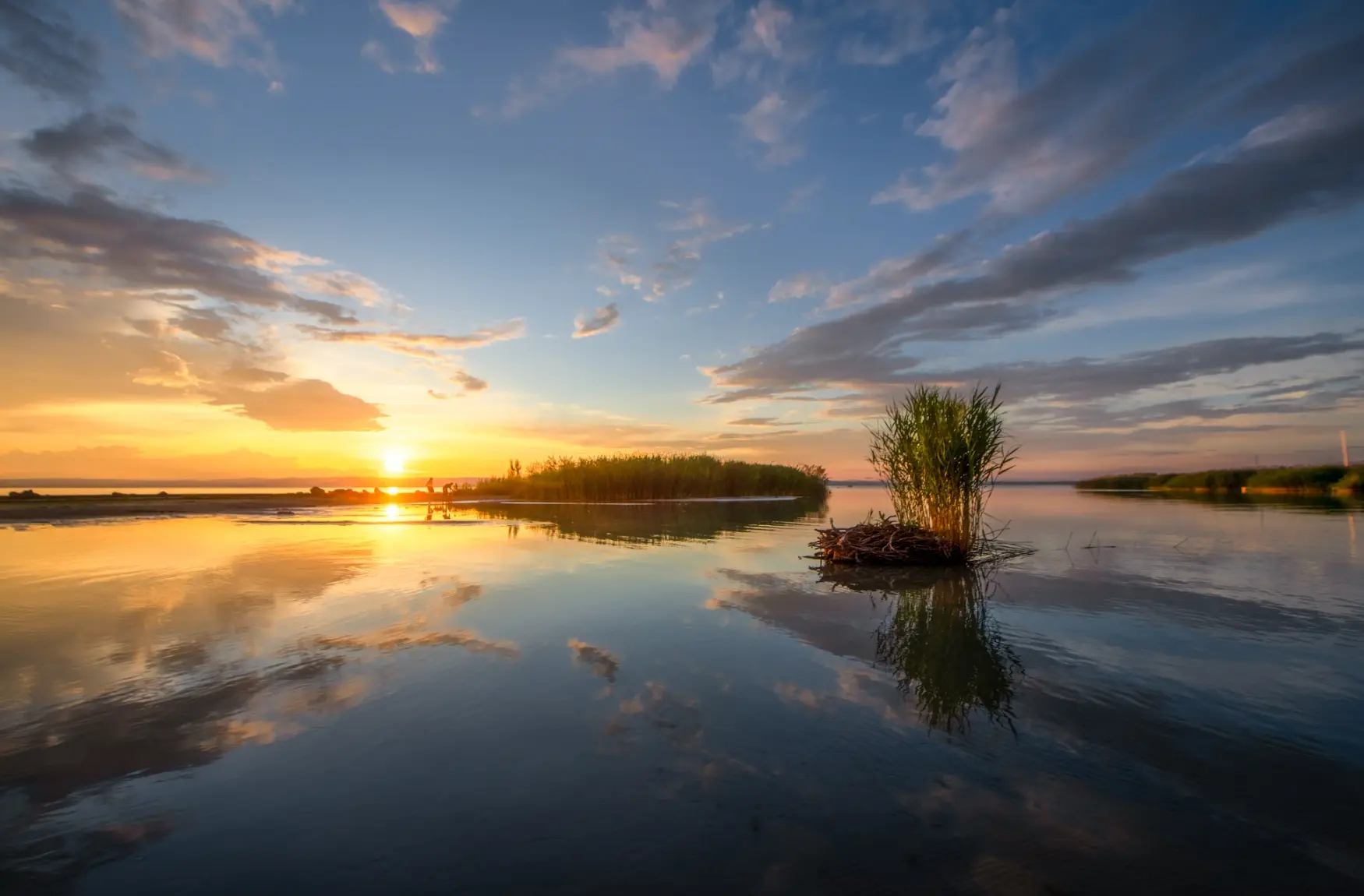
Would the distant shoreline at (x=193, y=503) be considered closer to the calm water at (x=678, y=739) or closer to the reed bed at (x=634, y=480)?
the reed bed at (x=634, y=480)

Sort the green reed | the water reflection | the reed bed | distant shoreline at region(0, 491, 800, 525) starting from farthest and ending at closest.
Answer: the reed bed
distant shoreline at region(0, 491, 800, 525)
the green reed
the water reflection

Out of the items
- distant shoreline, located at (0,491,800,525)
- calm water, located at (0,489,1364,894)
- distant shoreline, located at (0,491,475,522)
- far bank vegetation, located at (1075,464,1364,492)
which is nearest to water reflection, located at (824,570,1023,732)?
calm water, located at (0,489,1364,894)

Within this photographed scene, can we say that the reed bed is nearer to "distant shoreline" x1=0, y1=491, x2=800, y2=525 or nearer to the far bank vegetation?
"distant shoreline" x1=0, y1=491, x2=800, y2=525

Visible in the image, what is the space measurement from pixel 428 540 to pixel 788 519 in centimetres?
1396

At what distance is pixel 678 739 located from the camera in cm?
393

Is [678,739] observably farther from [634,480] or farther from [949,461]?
[634,480]

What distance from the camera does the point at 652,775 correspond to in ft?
11.2

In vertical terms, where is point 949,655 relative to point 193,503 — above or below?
below

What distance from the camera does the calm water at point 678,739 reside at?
265 centimetres

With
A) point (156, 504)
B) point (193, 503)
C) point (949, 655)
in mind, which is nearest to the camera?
point (949, 655)

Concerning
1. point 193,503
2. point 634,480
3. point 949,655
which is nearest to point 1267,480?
point 634,480

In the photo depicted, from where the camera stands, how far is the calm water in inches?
104

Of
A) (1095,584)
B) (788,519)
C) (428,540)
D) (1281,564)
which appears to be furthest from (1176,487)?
(428,540)

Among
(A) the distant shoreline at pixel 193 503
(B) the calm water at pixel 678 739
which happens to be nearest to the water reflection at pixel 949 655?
(B) the calm water at pixel 678 739
